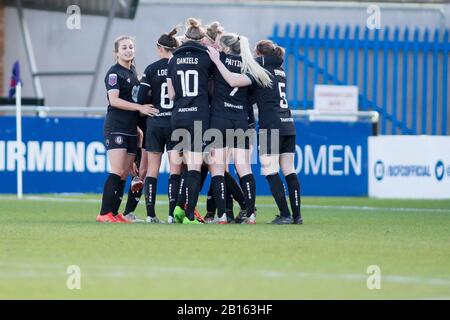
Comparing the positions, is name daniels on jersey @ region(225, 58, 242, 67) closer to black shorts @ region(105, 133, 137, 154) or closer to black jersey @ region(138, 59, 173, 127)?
black jersey @ region(138, 59, 173, 127)

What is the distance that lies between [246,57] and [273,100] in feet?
1.95

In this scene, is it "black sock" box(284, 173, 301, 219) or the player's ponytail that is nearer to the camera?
the player's ponytail

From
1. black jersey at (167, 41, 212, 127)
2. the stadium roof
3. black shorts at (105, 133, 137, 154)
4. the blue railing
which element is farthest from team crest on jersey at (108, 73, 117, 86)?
the blue railing

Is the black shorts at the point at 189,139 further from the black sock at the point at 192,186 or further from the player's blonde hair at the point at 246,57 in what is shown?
the player's blonde hair at the point at 246,57

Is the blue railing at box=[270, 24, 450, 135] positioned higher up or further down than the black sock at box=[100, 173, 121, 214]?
higher up

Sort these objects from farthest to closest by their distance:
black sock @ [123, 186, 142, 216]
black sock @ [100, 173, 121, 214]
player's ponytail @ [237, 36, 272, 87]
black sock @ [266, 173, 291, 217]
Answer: black sock @ [123, 186, 142, 216] → black sock @ [100, 173, 121, 214] → black sock @ [266, 173, 291, 217] → player's ponytail @ [237, 36, 272, 87]

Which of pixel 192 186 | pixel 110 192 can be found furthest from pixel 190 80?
pixel 110 192

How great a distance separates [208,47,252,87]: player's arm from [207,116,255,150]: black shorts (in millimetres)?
412

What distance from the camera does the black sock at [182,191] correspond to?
14.2 m

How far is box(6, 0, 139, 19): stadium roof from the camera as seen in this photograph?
29.2m

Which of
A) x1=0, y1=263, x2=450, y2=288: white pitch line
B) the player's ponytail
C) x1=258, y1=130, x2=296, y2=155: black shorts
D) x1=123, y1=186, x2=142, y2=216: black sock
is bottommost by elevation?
x1=123, y1=186, x2=142, y2=216: black sock

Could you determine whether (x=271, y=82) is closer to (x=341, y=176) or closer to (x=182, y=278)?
(x=182, y=278)
